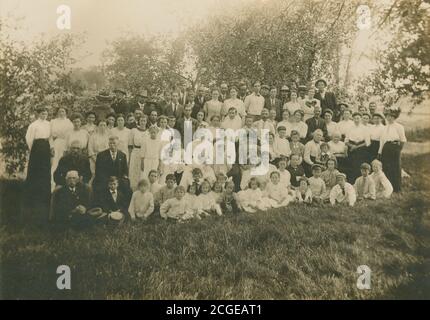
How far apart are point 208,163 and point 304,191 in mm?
1400

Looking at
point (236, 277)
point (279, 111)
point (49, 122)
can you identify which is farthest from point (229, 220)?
point (49, 122)

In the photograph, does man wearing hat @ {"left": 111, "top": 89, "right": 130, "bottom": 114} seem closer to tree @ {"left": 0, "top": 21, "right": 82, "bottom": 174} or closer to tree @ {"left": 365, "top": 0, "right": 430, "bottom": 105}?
tree @ {"left": 0, "top": 21, "right": 82, "bottom": 174}

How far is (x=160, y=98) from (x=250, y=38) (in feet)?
4.98

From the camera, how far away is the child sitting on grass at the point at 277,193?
662 centimetres

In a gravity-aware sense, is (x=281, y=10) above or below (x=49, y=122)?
above

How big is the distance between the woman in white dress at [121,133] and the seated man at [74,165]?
0.48 m

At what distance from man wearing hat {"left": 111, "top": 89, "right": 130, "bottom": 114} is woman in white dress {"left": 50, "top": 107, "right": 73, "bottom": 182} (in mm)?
664

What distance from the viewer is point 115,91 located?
6.57m

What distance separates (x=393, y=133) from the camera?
6.90 metres

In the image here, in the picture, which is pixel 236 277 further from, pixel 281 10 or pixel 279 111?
pixel 281 10

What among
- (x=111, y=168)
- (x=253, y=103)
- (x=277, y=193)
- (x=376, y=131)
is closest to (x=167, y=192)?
(x=111, y=168)

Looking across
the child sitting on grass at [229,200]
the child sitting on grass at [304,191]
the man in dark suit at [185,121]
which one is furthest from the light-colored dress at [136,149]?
the child sitting on grass at [304,191]

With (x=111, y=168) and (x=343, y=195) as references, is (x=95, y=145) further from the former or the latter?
(x=343, y=195)

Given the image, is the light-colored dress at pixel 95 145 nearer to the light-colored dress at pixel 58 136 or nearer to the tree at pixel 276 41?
the light-colored dress at pixel 58 136
